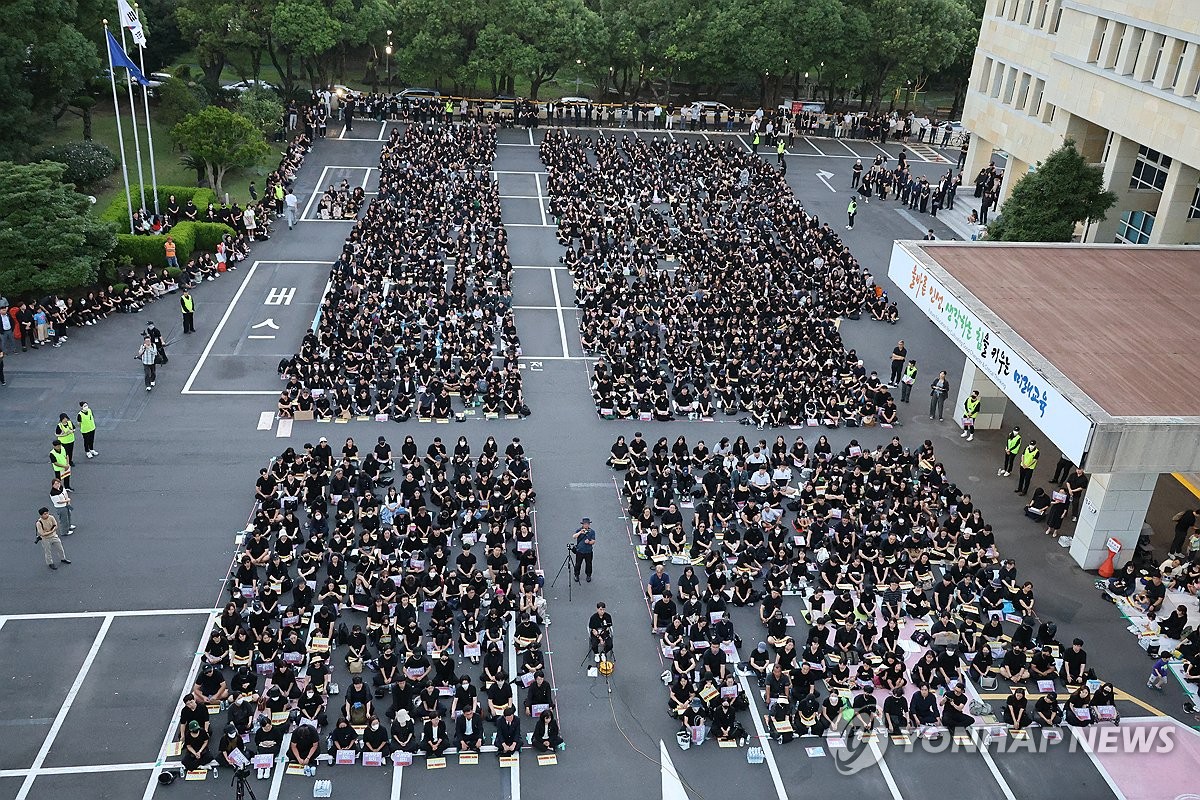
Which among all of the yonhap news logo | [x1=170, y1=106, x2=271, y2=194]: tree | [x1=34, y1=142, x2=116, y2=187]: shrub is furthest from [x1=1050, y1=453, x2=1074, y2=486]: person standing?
[x1=34, y1=142, x2=116, y2=187]: shrub

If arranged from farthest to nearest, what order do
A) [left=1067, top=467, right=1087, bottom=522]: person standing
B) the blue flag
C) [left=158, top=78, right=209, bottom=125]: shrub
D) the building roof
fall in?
[left=158, top=78, right=209, bottom=125]: shrub < the blue flag < [left=1067, top=467, right=1087, bottom=522]: person standing < the building roof

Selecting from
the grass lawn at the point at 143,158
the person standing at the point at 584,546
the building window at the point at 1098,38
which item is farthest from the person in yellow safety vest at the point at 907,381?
the grass lawn at the point at 143,158

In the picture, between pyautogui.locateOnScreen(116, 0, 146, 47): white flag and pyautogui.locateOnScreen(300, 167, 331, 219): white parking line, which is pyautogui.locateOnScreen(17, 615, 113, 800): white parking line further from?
pyautogui.locateOnScreen(300, 167, 331, 219): white parking line

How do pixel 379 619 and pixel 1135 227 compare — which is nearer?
pixel 379 619

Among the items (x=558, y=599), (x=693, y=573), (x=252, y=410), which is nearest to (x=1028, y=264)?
(x=693, y=573)

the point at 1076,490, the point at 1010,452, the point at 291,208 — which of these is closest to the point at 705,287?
the point at 1010,452

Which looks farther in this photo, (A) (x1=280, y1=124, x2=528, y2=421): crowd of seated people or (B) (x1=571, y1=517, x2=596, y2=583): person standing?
(A) (x1=280, y1=124, x2=528, y2=421): crowd of seated people

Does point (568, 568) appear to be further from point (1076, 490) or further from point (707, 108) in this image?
point (707, 108)

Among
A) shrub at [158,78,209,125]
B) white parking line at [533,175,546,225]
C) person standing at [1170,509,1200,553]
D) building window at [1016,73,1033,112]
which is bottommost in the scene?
white parking line at [533,175,546,225]
